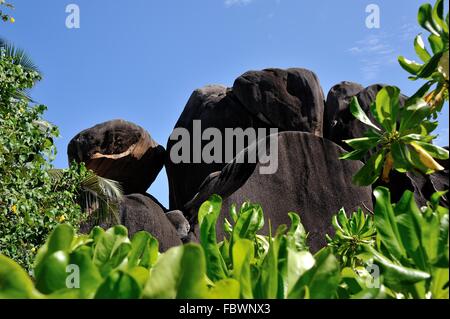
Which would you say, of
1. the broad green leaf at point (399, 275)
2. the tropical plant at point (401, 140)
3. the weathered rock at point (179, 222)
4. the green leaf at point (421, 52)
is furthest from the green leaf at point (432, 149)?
the weathered rock at point (179, 222)

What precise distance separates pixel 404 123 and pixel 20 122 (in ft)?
13.5

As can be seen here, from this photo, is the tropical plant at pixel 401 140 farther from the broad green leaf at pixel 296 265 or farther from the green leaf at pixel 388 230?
the broad green leaf at pixel 296 265

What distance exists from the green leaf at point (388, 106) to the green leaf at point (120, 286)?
0.67 metres

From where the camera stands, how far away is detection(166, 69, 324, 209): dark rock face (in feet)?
39.6

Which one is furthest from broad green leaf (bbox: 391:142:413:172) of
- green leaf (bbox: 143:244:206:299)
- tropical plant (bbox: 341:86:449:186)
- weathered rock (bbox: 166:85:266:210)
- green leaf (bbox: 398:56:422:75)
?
weathered rock (bbox: 166:85:266:210)

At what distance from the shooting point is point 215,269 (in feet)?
Result: 3.01

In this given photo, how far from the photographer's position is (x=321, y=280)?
24.4 inches

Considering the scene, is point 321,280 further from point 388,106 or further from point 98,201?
point 98,201

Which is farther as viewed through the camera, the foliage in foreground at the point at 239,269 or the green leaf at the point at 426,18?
the green leaf at the point at 426,18

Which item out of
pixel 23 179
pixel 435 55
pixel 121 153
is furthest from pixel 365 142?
pixel 121 153

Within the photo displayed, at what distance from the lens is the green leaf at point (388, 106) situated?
1025 millimetres

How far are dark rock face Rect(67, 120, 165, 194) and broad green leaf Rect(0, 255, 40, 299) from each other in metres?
12.6

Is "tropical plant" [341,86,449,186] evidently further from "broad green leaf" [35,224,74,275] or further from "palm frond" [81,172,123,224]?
"palm frond" [81,172,123,224]
